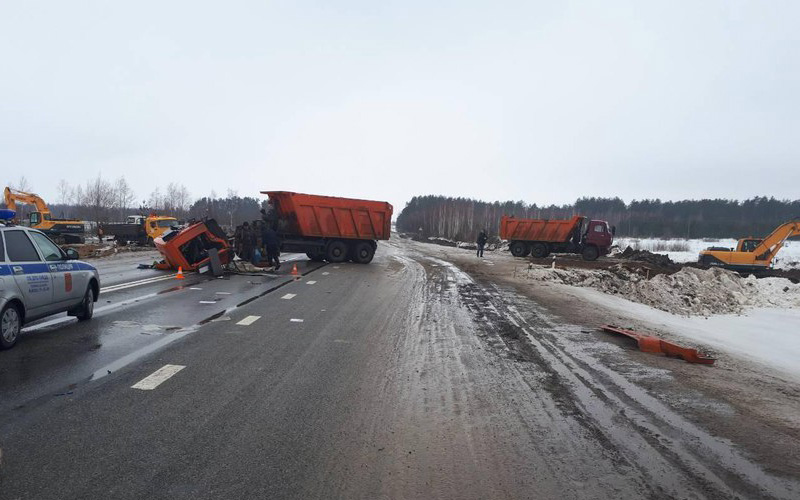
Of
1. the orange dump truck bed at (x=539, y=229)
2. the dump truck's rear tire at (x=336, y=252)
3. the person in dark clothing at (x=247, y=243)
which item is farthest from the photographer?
the orange dump truck bed at (x=539, y=229)

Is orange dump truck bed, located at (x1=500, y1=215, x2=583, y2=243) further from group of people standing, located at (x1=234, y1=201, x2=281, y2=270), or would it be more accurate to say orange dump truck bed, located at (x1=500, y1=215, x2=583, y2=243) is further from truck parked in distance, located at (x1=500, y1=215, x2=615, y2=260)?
group of people standing, located at (x1=234, y1=201, x2=281, y2=270)

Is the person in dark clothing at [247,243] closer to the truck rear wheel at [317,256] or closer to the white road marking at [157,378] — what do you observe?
the truck rear wheel at [317,256]

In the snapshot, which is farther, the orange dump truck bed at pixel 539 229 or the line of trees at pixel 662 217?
the line of trees at pixel 662 217

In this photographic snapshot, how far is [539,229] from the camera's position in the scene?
3186 centimetres

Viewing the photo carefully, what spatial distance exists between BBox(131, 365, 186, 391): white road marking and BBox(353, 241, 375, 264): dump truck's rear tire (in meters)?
17.6

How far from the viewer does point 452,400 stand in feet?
16.5

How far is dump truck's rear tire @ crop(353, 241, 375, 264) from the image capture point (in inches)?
914

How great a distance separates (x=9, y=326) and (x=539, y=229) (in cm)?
2954

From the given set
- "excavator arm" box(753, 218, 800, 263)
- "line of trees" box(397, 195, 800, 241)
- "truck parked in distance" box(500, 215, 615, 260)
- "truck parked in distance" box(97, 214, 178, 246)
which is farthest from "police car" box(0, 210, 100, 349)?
"line of trees" box(397, 195, 800, 241)

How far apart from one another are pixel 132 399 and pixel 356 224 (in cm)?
1839

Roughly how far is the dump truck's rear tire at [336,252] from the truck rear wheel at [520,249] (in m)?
14.6

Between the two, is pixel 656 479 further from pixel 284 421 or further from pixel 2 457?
pixel 2 457

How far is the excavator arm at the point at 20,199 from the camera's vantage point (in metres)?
27.9

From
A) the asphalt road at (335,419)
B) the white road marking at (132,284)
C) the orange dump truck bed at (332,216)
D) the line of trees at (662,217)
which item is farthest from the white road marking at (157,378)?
the line of trees at (662,217)
